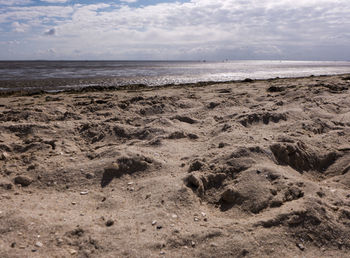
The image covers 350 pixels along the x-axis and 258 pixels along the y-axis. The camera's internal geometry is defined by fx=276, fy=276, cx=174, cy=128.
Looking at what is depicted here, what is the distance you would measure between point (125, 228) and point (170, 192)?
607 millimetres

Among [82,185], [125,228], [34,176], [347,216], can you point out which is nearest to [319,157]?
[347,216]

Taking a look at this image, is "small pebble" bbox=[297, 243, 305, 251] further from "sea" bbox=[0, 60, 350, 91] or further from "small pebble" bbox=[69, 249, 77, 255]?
"sea" bbox=[0, 60, 350, 91]

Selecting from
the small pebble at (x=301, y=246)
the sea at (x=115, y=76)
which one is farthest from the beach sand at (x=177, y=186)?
the sea at (x=115, y=76)

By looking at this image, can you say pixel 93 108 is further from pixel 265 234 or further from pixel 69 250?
pixel 265 234

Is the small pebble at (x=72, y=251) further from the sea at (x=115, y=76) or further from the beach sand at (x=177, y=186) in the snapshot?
the sea at (x=115, y=76)

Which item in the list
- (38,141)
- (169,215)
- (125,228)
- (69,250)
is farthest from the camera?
(38,141)

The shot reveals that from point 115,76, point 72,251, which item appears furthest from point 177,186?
point 115,76

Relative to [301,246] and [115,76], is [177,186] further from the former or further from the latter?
[115,76]

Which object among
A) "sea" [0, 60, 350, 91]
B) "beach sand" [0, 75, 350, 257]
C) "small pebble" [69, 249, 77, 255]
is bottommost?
"small pebble" [69, 249, 77, 255]

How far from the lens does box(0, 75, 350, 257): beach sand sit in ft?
7.09

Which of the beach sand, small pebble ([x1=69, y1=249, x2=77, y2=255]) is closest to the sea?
the beach sand

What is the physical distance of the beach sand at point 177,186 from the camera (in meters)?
2.16

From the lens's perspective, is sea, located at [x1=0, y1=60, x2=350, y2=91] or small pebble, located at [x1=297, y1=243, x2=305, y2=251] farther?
sea, located at [x1=0, y1=60, x2=350, y2=91]

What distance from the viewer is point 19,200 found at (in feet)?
8.91
